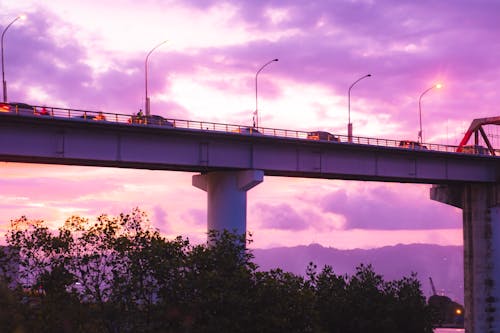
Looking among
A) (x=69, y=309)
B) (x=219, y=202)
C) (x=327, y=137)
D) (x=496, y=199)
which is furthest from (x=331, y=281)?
(x=496, y=199)

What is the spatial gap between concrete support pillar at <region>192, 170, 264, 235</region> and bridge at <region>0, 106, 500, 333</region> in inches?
2.9

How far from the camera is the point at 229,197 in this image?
213ft

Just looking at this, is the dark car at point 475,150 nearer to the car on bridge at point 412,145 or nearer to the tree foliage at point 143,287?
the car on bridge at point 412,145

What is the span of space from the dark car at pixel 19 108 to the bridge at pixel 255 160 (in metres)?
0.33

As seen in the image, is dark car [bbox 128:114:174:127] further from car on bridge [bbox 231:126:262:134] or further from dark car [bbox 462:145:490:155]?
dark car [bbox 462:145:490:155]

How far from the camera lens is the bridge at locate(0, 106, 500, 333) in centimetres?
5669

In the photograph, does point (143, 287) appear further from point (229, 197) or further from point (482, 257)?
point (482, 257)

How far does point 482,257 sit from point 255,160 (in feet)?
A: 106

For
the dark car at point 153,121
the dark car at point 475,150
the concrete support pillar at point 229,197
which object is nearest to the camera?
the dark car at point 153,121

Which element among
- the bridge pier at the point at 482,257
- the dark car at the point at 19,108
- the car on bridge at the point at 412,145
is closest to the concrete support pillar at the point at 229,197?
the dark car at the point at 19,108

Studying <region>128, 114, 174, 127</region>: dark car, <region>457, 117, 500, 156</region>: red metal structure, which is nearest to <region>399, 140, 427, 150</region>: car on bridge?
<region>457, 117, 500, 156</region>: red metal structure

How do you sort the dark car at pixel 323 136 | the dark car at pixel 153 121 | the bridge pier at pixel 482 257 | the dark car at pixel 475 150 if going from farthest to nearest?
the dark car at pixel 475 150 → the bridge pier at pixel 482 257 → the dark car at pixel 323 136 → the dark car at pixel 153 121

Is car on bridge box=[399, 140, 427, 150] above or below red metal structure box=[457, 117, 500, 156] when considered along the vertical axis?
below

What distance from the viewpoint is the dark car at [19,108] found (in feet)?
183
